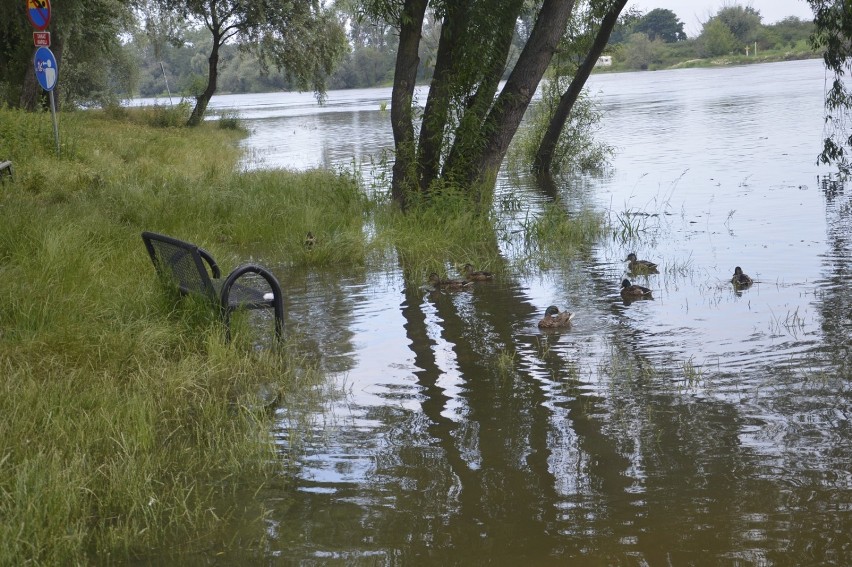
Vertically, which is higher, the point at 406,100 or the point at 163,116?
the point at 163,116

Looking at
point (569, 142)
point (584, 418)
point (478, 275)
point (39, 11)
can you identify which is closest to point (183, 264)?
point (584, 418)

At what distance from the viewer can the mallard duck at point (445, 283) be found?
411 inches

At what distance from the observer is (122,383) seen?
677 centimetres

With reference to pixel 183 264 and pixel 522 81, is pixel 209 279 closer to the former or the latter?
pixel 183 264

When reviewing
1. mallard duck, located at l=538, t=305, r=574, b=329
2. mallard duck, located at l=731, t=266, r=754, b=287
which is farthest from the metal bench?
mallard duck, located at l=731, t=266, r=754, b=287

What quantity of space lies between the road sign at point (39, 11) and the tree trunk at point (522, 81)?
7950 millimetres

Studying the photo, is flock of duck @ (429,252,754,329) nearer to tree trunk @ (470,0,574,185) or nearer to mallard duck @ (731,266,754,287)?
mallard duck @ (731,266,754,287)

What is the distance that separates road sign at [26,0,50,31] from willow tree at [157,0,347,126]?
21833 mm

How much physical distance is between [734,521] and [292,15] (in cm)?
3700

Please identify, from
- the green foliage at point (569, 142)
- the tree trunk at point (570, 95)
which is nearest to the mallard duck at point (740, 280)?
the tree trunk at point (570, 95)

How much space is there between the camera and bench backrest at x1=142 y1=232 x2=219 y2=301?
734cm

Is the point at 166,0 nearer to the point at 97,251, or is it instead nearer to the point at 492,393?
the point at 97,251

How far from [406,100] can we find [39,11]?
6736mm

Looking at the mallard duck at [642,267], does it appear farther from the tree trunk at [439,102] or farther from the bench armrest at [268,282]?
the bench armrest at [268,282]
